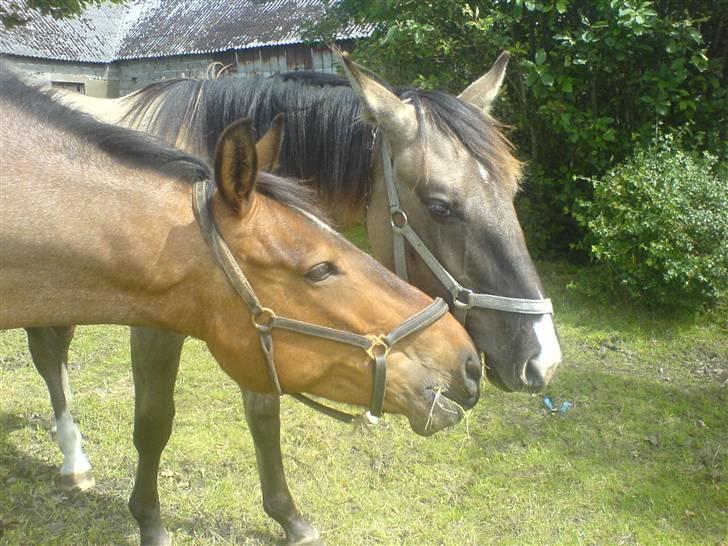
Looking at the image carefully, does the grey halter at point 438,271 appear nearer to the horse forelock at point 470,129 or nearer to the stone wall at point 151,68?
the horse forelock at point 470,129

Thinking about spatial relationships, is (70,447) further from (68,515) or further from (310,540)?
(310,540)

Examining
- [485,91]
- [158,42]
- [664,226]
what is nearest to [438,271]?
[485,91]

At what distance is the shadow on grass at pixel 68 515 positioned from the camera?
3.17 metres

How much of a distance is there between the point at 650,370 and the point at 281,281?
4.33m

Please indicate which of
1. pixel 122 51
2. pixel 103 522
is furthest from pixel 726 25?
pixel 122 51

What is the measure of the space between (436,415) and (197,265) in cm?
75

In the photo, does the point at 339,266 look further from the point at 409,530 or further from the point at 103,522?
the point at 103,522

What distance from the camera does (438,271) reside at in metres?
2.36

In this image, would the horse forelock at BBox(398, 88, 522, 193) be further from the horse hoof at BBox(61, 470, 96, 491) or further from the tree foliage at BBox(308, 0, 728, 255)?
the tree foliage at BBox(308, 0, 728, 255)

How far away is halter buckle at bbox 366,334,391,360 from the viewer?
1.69m

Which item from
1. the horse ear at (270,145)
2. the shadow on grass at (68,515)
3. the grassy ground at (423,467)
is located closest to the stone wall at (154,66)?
the grassy ground at (423,467)

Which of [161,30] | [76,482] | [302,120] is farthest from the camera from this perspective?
[161,30]

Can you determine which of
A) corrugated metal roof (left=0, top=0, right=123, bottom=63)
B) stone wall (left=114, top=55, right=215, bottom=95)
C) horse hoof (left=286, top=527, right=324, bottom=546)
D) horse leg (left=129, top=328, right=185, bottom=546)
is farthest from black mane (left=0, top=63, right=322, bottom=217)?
corrugated metal roof (left=0, top=0, right=123, bottom=63)

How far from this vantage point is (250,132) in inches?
60.7
